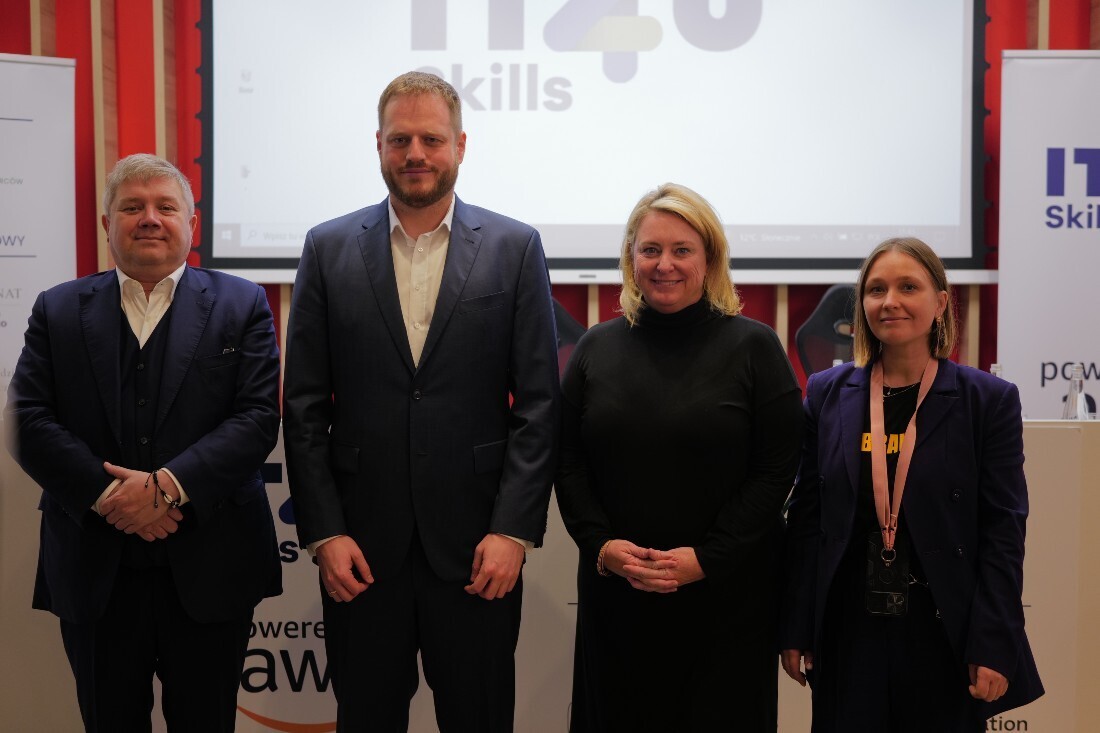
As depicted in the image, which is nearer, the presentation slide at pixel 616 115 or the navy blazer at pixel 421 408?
the navy blazer at pixel 421 408

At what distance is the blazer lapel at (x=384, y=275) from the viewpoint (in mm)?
1787

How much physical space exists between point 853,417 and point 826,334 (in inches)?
95.3

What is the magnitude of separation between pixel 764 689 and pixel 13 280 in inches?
161

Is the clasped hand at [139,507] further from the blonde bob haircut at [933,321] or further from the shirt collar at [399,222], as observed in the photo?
the blonde bob haircut at [933,321]

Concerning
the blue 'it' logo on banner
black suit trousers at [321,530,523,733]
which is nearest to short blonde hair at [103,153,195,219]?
black suit trousers at [321,530,523,733]

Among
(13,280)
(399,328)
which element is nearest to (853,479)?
(399,328)

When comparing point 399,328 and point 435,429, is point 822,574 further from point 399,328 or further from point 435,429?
point 399,328

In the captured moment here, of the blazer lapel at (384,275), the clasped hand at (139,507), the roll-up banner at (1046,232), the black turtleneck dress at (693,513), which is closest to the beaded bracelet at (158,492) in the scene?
the clasped hand at (139,507)

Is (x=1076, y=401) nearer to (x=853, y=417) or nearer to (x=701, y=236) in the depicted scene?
(x=853, y=417)

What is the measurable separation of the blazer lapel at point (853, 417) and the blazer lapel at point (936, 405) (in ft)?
0.37

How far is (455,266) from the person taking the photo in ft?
5.99

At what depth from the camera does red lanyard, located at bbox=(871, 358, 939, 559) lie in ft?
5.74

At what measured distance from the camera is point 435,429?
5.81ft

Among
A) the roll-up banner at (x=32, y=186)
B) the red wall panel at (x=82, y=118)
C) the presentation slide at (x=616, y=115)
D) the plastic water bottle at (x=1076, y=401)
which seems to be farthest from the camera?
the red wall panel at (x=82, y=118)
